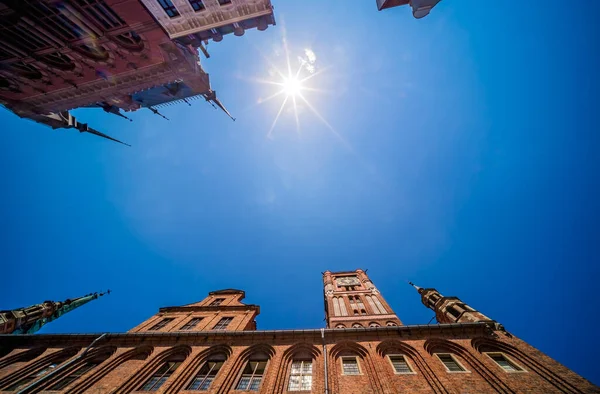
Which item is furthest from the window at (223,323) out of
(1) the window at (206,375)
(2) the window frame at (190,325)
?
(1) the window at (206,375)

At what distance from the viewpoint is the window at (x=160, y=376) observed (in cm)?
1519

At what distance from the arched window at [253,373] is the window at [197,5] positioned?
25281 mm

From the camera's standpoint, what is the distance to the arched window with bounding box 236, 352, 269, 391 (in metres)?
14.7

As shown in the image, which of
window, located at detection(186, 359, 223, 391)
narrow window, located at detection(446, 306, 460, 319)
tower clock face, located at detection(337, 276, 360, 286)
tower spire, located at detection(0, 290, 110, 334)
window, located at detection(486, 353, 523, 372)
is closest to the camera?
window, located at detection(486, 353, 523, 372)

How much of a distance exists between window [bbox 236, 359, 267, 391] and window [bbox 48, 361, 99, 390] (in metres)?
11.3

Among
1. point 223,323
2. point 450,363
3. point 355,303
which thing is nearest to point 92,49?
point 223,323

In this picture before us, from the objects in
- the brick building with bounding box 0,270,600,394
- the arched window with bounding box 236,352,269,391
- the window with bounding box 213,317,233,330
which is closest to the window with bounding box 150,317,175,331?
the brick building with bounding box 0,270,600,394

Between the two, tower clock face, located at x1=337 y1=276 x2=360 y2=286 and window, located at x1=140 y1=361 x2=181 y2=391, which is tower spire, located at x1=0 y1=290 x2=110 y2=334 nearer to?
window, located at x1=140 y1=361 x2=181 y2=391

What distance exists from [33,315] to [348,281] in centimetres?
4598

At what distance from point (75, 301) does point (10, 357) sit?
29918mm

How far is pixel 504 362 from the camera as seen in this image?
1529 cm

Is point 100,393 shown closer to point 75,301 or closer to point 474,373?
point 474,373

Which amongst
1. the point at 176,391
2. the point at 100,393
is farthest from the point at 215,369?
the point at 100,393

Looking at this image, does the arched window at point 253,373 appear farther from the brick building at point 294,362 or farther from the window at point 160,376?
the window at point 160,376
